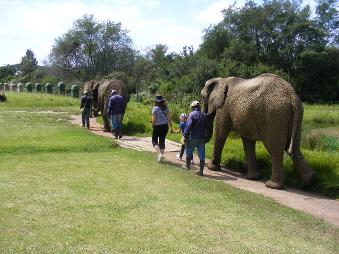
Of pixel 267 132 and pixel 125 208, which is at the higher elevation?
pixel 267 132

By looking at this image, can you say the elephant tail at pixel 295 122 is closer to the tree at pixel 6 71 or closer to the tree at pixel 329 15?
the tree at pixel 329 15

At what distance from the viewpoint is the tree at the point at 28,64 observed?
83.6 meters

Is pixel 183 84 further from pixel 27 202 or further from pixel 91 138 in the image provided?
pixel 27 202

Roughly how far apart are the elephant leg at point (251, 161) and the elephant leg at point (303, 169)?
3.48 feet

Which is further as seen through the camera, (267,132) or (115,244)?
(267,132)

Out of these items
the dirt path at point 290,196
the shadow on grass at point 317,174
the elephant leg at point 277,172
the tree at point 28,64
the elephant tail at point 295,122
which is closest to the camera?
the dirt path at point 290,196

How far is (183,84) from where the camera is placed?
109 feet

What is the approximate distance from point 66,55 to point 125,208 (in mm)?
58935

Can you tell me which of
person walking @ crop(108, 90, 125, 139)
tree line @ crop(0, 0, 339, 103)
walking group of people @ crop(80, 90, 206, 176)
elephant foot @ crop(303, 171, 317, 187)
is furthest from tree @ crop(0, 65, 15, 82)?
elephant foot @ crop(303, 171, 317, 187)

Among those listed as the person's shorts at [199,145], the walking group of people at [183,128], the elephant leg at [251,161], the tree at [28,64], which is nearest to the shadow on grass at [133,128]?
the walking group of people at [183,128]

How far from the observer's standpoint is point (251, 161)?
34.7 feet

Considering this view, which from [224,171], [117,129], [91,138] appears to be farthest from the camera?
[117,129]

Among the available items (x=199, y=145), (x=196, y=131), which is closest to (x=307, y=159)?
(x=199, y=145)

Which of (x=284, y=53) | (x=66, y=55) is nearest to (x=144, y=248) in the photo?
(x=284, y=53)
